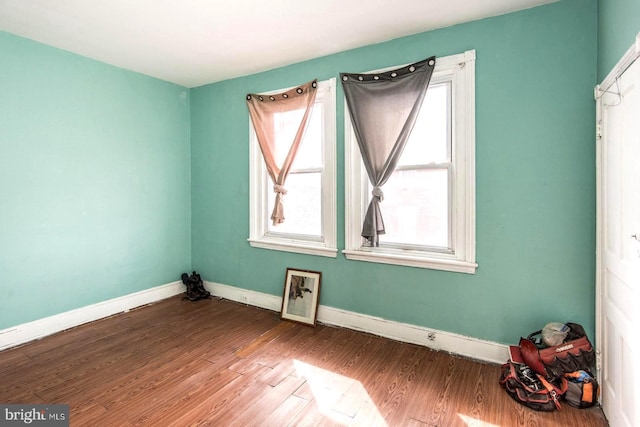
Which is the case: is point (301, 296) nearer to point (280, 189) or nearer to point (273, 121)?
point (280, 189)

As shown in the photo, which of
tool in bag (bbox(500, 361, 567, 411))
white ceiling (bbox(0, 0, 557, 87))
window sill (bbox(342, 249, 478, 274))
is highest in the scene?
white ceiling (bbox(0, 0, 557, 87))

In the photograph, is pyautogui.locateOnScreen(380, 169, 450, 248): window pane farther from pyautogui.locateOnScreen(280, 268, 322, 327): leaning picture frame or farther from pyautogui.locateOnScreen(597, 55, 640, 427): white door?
pyautogui.locateOnScreen(597, 55, 640, 427): white door

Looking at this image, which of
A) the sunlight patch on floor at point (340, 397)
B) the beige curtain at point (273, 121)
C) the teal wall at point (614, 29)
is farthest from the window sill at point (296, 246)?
the teal wall at point (614, 29)

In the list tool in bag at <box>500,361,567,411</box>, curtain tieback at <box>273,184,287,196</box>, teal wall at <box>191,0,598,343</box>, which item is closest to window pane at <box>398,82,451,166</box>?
teal wall at <box>191,0,598,343</box>

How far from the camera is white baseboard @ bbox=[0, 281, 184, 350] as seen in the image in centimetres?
276

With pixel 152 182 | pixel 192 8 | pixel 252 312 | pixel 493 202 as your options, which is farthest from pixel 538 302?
pixel 152 182

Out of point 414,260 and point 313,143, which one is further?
point 313,143

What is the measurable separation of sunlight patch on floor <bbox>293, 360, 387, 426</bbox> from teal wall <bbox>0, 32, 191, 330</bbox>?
240 centimetres

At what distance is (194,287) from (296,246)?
156cm

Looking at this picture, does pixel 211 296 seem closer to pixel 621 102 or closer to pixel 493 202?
pixel 493 202

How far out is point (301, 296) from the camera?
3.28 meters

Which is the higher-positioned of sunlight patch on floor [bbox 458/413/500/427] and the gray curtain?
the gray curtain

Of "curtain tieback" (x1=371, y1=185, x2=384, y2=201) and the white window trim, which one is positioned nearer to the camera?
the white window trim

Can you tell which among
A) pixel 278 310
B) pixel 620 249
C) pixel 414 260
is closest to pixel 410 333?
pixel 414 260
